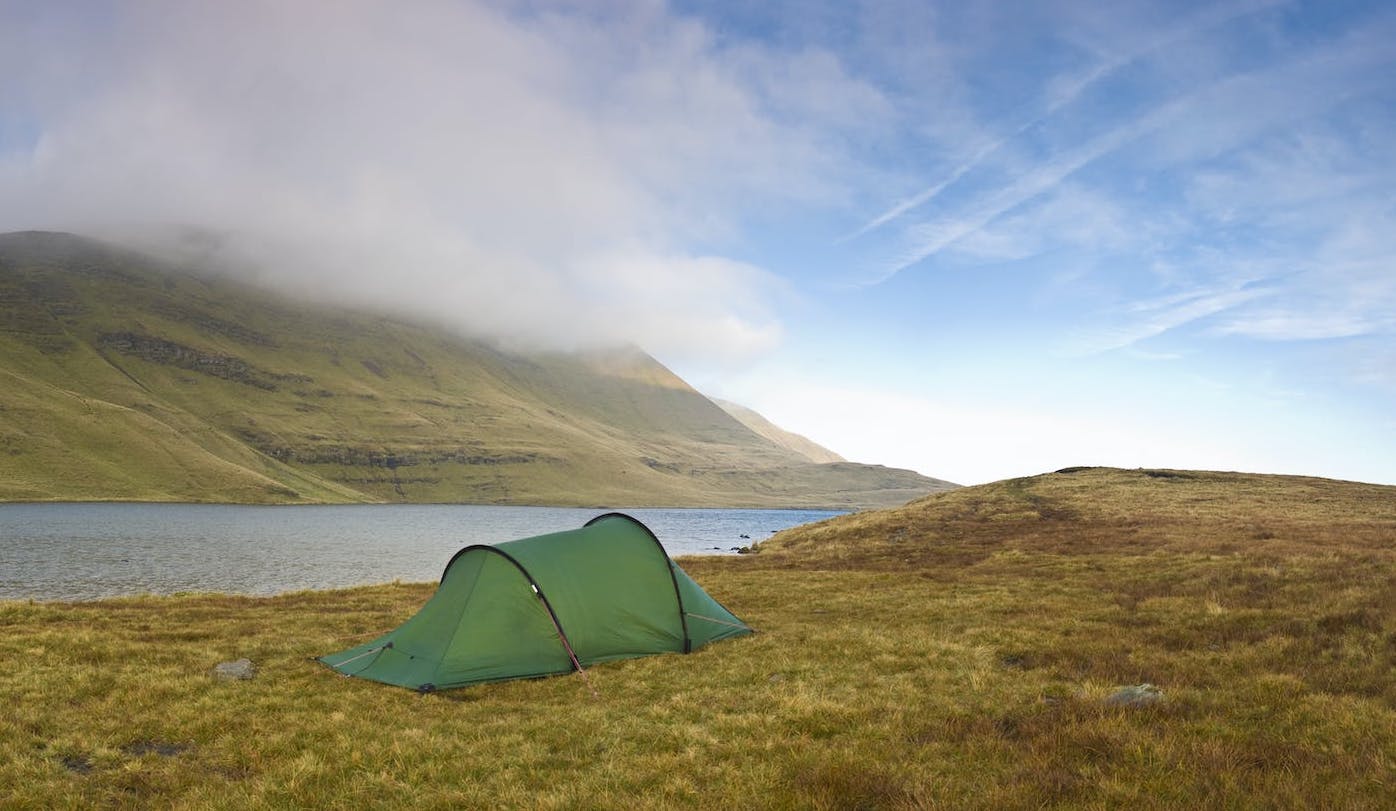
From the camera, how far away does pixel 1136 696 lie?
448 inches

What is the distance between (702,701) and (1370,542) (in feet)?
103

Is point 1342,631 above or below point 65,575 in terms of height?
above

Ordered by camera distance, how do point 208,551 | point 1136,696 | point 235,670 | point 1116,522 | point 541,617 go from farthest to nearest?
point 208,551, point 1116,522, point 541,617, point 235,670, point 1136,696

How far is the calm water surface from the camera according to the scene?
5494cm

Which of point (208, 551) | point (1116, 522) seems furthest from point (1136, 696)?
point (208, 551)

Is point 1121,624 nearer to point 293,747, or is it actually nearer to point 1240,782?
point 1240,782

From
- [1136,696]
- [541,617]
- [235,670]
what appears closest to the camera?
[1136,696]

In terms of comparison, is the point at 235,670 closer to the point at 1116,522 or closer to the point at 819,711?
the point at 819,711

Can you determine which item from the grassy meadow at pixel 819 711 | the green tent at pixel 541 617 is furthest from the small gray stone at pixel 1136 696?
the green tent at pixel 541 617

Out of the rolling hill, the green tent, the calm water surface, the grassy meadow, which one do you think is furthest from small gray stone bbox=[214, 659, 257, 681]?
the calm water surface

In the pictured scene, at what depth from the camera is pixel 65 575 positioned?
57656mm

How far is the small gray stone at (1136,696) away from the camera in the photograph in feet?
36.0

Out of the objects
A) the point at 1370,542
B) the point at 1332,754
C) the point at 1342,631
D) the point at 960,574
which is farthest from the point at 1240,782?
the point at 1370,542

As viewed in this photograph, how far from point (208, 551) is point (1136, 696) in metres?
95.7
